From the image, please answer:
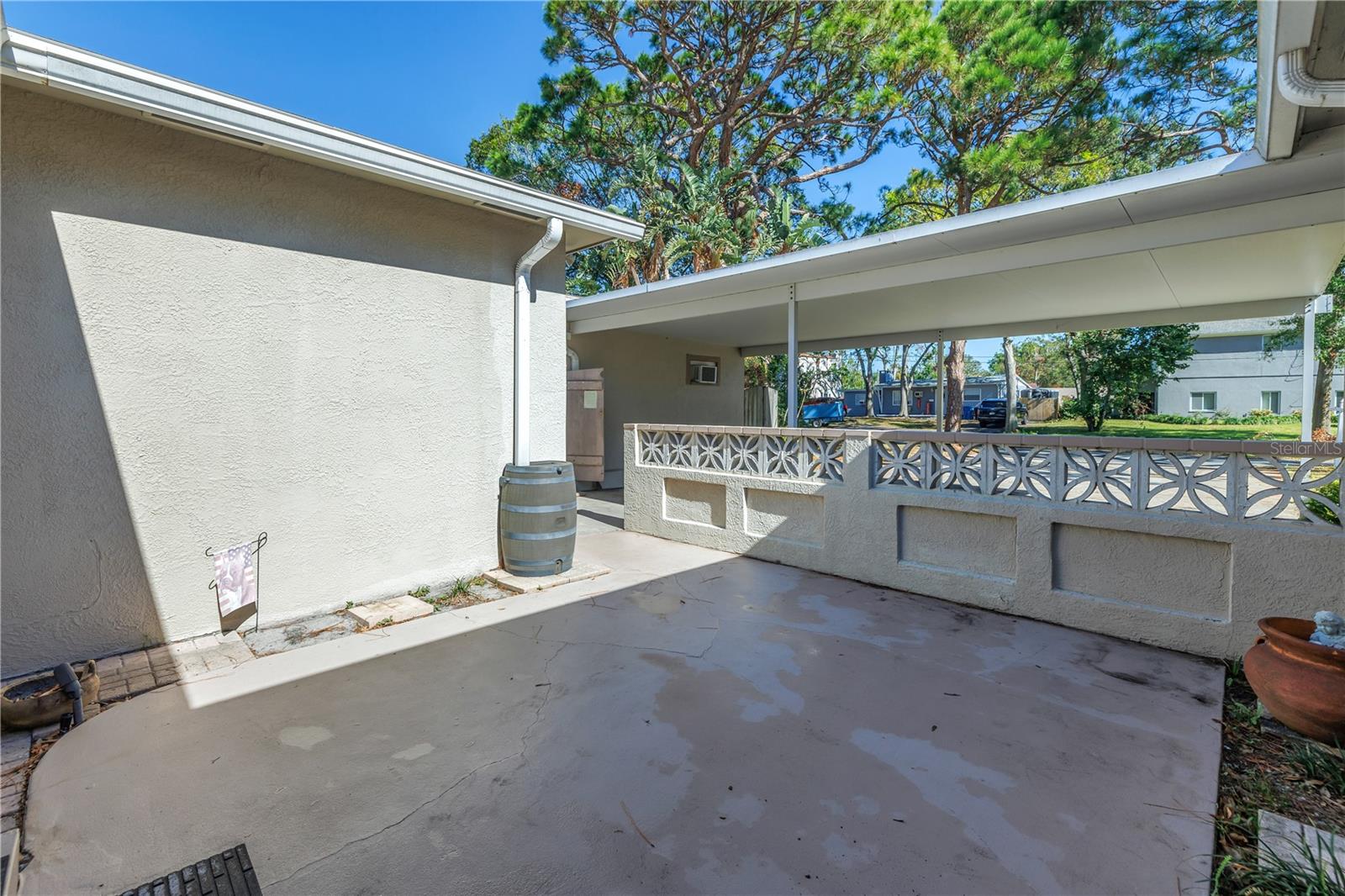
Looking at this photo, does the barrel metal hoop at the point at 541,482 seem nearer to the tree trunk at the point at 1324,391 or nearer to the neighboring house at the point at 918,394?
the tree trunk at the point at 1324,391

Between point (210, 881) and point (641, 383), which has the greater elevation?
point (641, 383)

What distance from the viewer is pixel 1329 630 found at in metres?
2.52

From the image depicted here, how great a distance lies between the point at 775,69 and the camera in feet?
44.0

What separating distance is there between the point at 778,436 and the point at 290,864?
4.45 m

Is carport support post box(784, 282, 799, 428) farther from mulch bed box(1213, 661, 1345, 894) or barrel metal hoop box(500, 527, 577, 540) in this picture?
mulch bed box(1213, 661, 1345, 894)

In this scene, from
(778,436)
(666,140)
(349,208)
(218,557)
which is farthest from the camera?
(666,140)

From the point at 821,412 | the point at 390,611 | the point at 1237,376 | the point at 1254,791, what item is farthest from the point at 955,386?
the point at 1237,376

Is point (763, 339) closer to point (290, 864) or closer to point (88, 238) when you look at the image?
point (88, 238)

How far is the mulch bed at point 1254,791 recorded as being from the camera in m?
1.88

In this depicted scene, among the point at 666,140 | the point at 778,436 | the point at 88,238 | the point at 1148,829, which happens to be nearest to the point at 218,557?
the point at 88,238

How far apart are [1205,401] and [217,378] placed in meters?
29.6

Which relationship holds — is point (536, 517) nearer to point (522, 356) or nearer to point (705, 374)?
point (522, 356)

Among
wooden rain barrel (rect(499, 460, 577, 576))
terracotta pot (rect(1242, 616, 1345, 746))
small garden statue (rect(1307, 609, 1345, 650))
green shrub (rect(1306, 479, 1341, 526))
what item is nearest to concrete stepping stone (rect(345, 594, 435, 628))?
wooden rain barrel (rect(499, 460, 577, 576))

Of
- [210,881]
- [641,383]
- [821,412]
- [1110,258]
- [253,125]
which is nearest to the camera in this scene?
[210,881]
